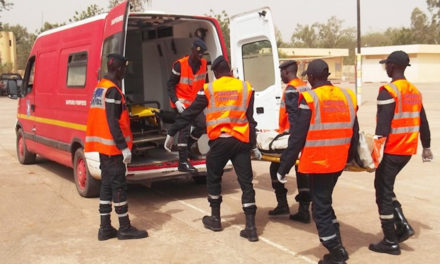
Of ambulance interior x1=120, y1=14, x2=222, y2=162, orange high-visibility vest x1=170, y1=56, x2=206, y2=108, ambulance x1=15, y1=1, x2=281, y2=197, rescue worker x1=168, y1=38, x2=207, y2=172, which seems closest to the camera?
ambulance x1=15, y1=1, x2=281, y2=197

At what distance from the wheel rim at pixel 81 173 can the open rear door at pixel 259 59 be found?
2493mm

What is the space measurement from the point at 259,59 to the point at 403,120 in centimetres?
314

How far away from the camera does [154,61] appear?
9.82 meters

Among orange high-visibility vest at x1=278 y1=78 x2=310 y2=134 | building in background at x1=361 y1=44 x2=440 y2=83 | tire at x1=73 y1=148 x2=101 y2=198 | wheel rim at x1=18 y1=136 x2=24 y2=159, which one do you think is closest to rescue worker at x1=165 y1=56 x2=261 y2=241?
orange high-visibility vest at x1=278 y1=78 x2=310 y2=134

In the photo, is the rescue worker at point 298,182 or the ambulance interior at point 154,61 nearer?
the rescue worker at point 298,182

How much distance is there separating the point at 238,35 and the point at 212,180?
2.88 meters

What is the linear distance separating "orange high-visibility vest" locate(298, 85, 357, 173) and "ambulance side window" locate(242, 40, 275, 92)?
2.97 meters

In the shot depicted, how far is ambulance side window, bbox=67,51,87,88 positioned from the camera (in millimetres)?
7480

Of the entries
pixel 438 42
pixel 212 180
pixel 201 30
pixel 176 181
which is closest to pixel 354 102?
pixel 212 180

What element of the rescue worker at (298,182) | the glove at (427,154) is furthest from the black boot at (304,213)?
the glove at (427,154)

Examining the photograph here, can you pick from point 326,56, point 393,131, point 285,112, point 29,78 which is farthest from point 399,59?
point 326,56

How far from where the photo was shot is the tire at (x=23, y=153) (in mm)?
10422

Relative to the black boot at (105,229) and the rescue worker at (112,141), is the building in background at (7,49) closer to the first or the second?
the rescue worker at (112,141)

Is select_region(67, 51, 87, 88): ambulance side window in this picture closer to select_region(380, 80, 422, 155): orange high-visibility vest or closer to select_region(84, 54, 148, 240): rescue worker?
select_region(84, 54, 148, 240): rescue worker
